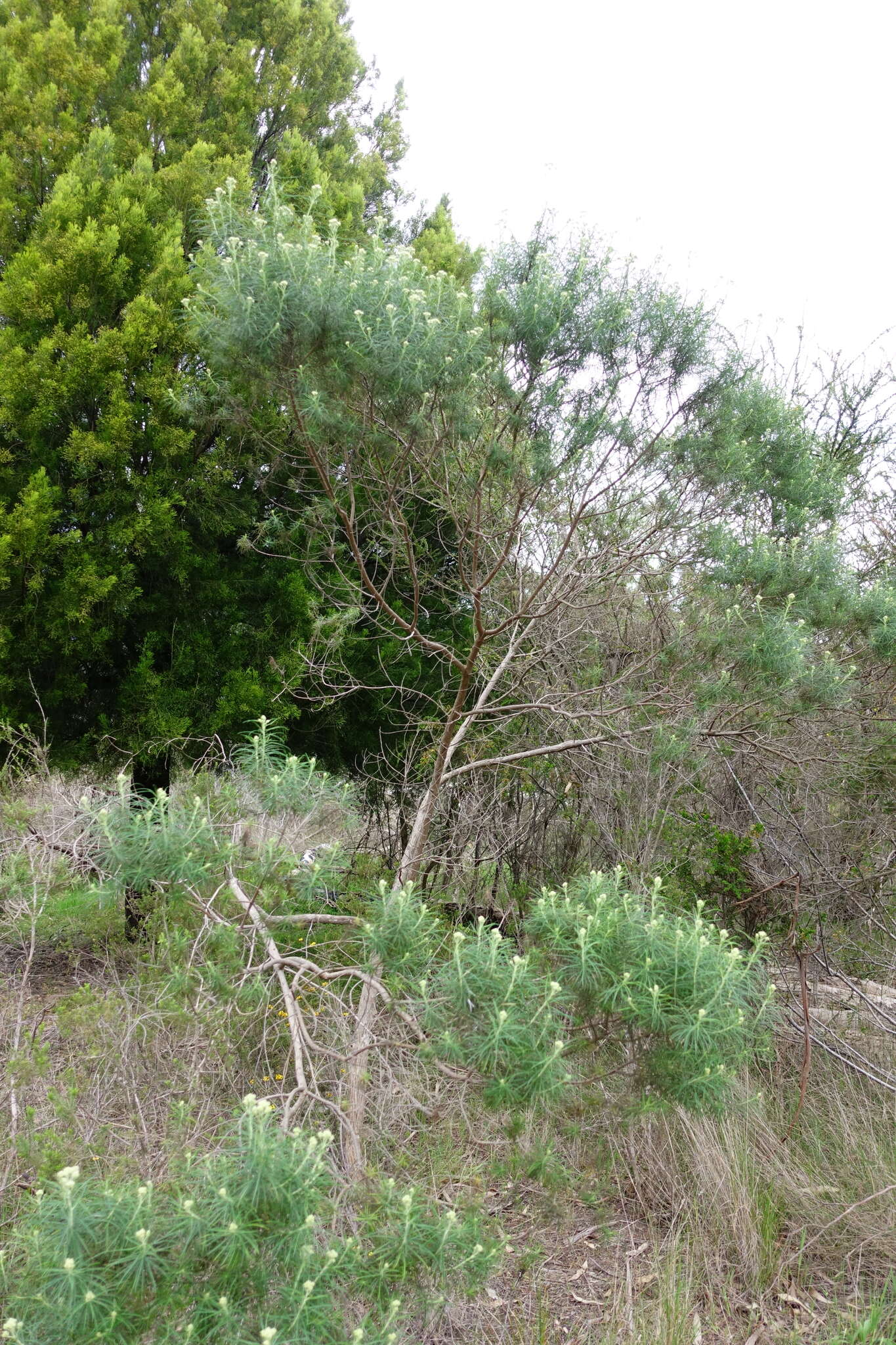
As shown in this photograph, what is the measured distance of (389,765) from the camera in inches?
215

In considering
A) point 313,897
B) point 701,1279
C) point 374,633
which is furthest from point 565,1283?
point 374,633

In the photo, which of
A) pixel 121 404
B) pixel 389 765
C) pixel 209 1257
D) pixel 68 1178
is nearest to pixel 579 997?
pixel 209 1257

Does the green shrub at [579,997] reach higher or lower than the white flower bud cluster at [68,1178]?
higher

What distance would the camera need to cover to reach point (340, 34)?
602 centimetres

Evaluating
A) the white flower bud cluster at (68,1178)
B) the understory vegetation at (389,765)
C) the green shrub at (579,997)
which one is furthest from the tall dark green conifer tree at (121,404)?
the white flower bud cluster at (68,1178)

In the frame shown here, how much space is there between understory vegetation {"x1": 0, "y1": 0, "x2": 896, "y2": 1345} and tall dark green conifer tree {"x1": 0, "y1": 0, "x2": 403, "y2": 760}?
0.10 ft

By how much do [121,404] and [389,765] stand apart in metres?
2.60

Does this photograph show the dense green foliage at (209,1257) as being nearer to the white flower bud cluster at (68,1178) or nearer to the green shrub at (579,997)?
the white flower bud cluster at (68,1178)

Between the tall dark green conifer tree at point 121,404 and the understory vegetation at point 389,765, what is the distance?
3cm

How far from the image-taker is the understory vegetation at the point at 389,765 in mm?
2223

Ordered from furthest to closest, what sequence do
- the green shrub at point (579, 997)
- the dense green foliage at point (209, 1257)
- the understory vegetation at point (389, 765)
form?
the understory vegetation at point (389, 765) → the green shrub at point (579, 997) → the dense green foliage at point (209, 1257)

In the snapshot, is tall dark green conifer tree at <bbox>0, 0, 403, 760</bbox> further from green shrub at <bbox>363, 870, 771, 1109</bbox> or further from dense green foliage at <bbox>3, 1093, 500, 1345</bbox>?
dense green foliage at <bbox>3, 1093, 500, 1345</bbox>

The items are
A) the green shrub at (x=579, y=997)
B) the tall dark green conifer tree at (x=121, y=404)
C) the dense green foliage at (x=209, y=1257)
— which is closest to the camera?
the dense green foliage at (x=209, y=1257)

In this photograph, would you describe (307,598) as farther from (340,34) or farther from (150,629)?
(340,34)
